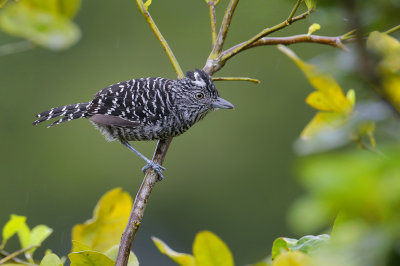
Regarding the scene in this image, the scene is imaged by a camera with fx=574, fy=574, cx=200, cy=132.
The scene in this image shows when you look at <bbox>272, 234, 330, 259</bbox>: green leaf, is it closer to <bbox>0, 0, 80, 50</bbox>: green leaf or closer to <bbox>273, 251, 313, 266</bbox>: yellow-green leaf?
<bbox>273, 251, 313, 266</bbox>: yellow-green leaf

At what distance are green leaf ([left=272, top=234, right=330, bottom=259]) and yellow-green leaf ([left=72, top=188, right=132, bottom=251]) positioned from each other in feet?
1.64

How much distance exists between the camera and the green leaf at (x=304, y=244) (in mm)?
943

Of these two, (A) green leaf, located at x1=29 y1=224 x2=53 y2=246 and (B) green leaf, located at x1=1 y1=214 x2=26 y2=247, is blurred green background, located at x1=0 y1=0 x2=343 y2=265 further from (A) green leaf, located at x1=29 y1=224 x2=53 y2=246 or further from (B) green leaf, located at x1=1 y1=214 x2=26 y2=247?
(B) green leaf, located at x1=1 y1=214 x2=26 y2=247

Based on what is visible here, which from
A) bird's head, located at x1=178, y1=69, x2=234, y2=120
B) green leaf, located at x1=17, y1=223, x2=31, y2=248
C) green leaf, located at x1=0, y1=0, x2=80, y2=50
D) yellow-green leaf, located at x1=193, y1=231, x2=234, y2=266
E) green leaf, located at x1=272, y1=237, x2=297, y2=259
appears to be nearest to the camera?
yellow-green leaf, located at x1=193, y1=231, x2=234, y2=266

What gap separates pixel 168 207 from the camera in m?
7.76

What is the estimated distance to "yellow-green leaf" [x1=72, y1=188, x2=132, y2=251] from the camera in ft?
4.47

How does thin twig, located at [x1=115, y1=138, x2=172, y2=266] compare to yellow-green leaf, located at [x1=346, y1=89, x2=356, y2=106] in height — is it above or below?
below

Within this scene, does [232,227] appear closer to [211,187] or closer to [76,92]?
[211,187]

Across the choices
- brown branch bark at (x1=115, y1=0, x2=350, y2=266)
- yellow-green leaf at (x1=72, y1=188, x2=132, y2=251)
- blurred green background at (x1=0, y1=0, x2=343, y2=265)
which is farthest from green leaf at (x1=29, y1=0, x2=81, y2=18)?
blurred green background at (x1=0, y1=0, x2=343, y2=265)

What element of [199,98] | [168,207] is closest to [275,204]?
[168,207]

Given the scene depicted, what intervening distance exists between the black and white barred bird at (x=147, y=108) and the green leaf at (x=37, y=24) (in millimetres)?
1355

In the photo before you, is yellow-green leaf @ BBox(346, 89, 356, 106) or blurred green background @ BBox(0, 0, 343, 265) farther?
blurred green background @ BBox(0, 0, 343, 265)

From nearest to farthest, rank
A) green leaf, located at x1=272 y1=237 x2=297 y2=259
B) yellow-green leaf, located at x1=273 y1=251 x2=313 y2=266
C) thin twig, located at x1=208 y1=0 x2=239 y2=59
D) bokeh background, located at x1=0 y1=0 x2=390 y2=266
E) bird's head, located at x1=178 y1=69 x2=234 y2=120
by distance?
yellow-green leaf, located at x1=273 y1=251 x2=313 y2=266 → green leaf, located at x1=272 y1=237 x2=297 y2=259 → thin twig, located at x1=208 y1=0 x2=239 y2=59 → bird's head, located at x1=178 y1=69 x2=234 y2=120 → bokeh background, located at x1=0 y1=0 x2=390 y2=266

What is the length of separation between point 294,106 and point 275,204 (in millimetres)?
1364
